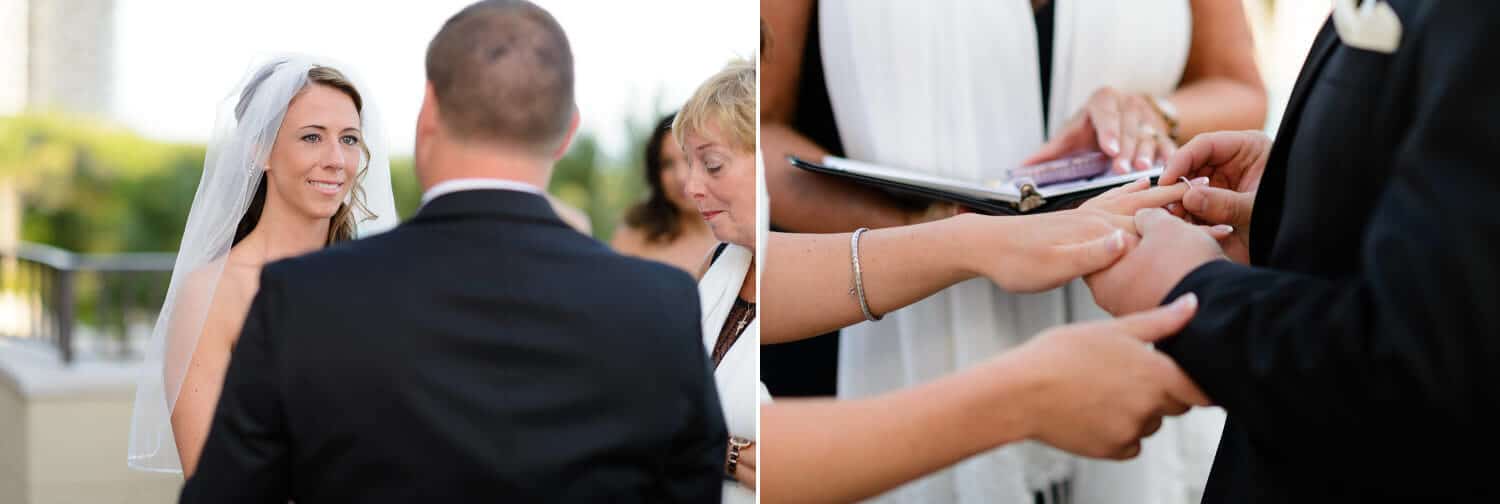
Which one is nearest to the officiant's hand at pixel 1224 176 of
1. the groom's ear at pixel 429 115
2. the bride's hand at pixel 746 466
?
the bride's hand at pixel 746 466

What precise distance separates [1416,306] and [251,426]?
1.22 meters

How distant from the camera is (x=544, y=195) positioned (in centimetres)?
142

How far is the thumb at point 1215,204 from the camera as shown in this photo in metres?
1.65

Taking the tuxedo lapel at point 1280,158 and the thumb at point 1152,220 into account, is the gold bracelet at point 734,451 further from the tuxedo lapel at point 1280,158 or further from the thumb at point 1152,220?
the tuxedo lapel at point 1280,158

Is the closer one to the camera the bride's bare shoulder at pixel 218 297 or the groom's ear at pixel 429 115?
the groom's ear at pixel 429 115

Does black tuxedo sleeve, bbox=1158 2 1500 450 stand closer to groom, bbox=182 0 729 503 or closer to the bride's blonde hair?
groom, bbox=182 0 729 503

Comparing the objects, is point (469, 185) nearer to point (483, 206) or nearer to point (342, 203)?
point (483, 206)

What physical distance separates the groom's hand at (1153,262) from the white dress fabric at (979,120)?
0.33m

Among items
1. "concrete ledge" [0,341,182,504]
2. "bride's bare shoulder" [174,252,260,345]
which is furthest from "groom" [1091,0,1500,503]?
"concrete ledge" [0,341,182,504]

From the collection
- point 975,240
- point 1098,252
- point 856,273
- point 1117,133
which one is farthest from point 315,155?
point 1117,133

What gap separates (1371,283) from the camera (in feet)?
3.81

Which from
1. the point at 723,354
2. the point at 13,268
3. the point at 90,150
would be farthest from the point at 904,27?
the point at 90,150

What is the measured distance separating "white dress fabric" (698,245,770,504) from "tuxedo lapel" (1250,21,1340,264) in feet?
2.43

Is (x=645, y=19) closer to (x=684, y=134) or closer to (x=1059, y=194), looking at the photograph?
(x=684, y=134)
